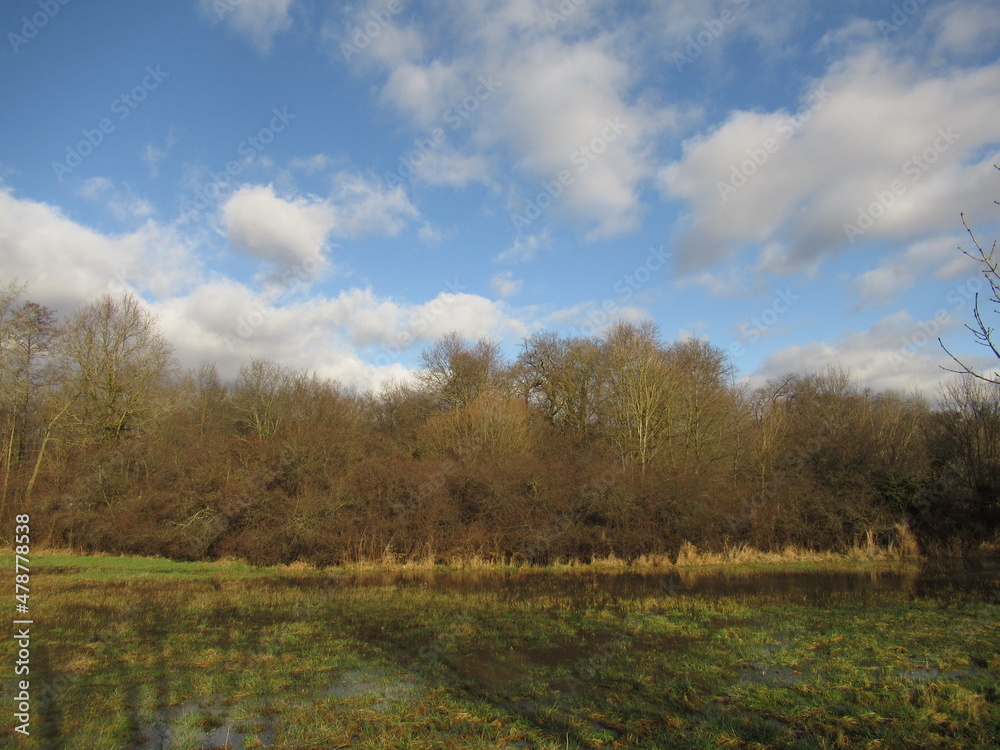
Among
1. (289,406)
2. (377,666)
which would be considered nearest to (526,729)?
(377,666)

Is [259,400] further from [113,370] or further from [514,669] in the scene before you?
[514,669]

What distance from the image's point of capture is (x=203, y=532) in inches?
981

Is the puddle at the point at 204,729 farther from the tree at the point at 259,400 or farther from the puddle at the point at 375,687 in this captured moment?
the tree at the point at 259,400

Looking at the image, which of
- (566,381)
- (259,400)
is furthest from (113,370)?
(566,381)

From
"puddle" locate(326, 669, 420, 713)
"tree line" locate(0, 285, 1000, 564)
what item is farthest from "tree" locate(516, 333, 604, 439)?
"puddle" locate(326, 669, 420, 713)

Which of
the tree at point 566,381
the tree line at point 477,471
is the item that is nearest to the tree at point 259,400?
the tree line at point 477,471

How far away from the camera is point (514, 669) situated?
8969 millimetres

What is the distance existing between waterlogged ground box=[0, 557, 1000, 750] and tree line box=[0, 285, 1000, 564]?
27.1ft

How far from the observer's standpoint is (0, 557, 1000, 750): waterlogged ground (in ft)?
20.3

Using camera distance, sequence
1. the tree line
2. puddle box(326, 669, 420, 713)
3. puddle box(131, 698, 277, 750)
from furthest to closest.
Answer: the tree line → puddle box(326, 669, 420, 713) → puddle box(131, 698, 277, 750)

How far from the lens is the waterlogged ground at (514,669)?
619cm

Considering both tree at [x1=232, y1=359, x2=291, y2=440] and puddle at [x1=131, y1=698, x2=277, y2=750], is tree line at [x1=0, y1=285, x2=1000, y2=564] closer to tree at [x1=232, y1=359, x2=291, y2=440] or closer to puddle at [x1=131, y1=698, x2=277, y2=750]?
tree at [x1=232, y1=359, x2=291, y2=440]

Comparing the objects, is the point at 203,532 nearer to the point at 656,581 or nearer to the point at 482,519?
the point at 482,519

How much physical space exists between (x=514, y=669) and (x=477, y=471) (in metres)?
17.2
